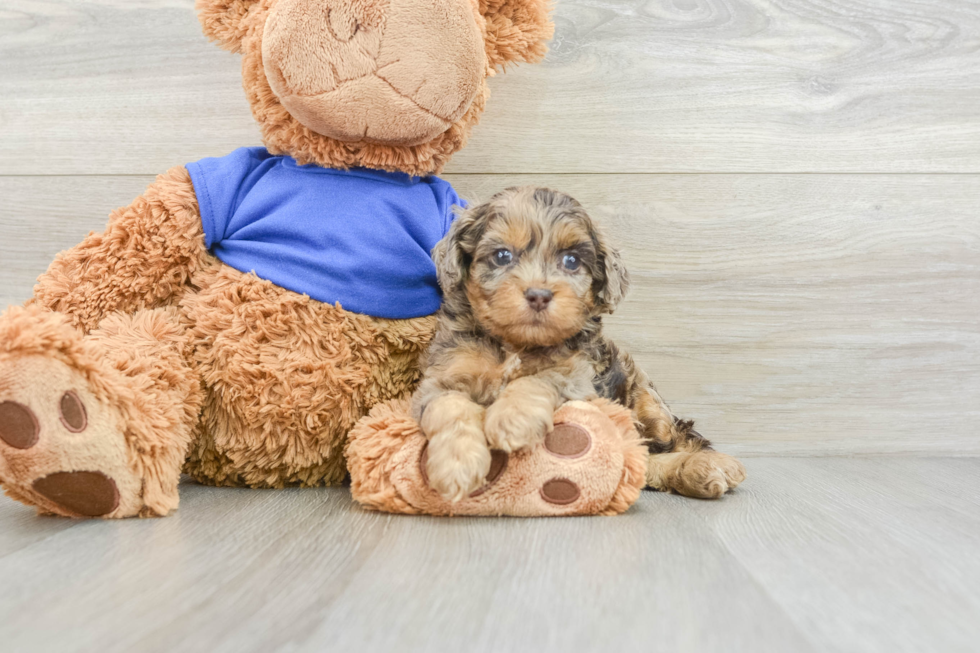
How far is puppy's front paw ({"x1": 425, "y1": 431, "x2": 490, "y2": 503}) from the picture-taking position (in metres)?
1.49

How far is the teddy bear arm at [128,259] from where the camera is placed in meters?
1.85

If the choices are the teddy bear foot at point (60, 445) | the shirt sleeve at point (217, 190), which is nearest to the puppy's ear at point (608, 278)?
the shirt sleeve at point (217, 190)

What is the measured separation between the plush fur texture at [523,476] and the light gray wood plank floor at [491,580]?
0.04 meters

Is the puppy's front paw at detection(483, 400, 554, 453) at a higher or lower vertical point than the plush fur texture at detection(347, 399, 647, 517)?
higher

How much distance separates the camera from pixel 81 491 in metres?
1.54

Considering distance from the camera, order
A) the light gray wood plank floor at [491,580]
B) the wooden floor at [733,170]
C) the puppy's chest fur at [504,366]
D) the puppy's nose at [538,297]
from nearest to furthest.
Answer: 1. the light gray wood plank floor at [491,580]
2. the puppy's nose at [538,297]
3. the puppy's chest fur at [504,366]
4. the wooden floor at [733,170]

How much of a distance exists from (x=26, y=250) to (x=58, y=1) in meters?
0.83

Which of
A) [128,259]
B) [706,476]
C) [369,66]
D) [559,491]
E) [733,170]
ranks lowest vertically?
[706,476]

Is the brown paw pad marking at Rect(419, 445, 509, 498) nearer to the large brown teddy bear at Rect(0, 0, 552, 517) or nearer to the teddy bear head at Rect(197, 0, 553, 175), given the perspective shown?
the large brown teddy bear at Rect(0, 0, 552, 517)

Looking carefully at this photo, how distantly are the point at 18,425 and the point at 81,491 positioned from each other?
195 millimetres

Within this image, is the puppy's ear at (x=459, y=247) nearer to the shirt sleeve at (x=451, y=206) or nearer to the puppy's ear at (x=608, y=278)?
the shirt sleeve at (x=451, y=206)

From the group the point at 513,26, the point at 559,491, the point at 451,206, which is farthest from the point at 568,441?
the point at 513,26

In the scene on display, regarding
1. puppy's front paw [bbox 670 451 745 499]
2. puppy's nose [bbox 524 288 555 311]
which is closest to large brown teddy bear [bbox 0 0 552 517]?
puppy's nose [bbox 524 288 555 311]

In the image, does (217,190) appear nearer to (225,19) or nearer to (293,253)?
(293,253)
